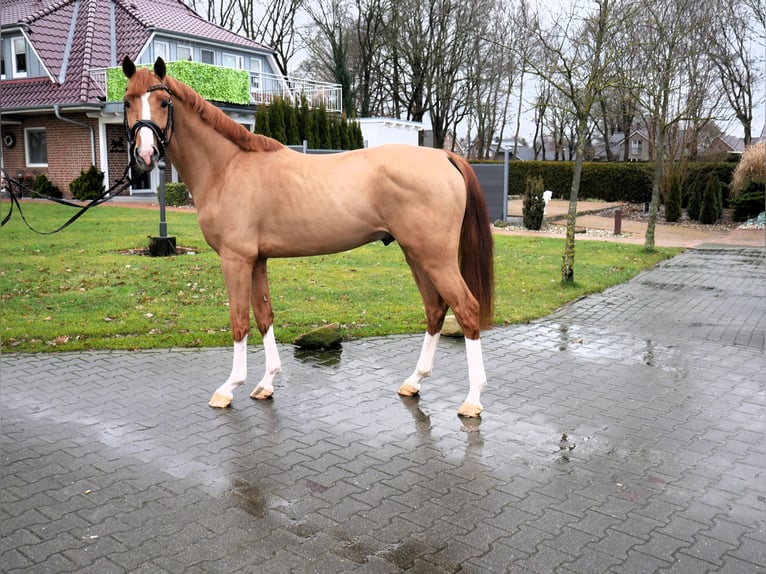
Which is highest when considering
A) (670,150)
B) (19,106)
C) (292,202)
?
(19,106)

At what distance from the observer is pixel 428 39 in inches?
1710

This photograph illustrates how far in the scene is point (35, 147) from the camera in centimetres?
2738

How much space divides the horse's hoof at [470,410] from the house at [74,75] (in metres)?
22.0

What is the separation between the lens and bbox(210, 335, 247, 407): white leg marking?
5418mm

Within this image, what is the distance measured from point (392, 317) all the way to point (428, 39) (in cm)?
3838

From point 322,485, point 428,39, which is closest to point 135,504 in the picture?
point 322,485

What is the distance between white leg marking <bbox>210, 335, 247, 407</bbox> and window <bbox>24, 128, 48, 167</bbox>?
2507 centimetres

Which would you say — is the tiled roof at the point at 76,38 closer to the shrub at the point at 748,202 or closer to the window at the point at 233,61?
the window at the point at 233,61

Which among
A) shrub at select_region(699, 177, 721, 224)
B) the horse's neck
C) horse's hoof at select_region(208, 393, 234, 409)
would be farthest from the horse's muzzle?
shrub at select_region(699, 177, 721, 224)

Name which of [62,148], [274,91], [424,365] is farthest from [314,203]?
[274,91]

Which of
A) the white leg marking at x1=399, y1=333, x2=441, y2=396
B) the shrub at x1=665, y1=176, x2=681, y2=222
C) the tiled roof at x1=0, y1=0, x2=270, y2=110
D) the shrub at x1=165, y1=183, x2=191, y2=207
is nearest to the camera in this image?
the white leg marking at x1=399, y1=333, x2=441, y2=396

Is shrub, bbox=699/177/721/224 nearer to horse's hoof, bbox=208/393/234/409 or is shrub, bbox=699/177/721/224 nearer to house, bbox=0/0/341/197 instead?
house, bbox=0/0/341/197

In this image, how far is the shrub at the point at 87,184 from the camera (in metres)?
24.2

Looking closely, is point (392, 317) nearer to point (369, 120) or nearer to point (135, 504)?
point (135, 504)
